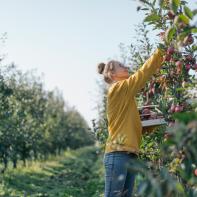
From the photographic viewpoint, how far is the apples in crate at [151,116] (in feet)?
15.9

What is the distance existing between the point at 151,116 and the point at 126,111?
0.47m

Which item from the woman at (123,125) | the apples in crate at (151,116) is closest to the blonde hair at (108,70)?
the woman at (123,125)

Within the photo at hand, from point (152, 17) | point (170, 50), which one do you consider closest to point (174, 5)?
point (170, 50)

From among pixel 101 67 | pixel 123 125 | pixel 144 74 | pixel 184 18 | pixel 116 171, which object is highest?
pixel 184 18

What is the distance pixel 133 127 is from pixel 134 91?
0.33 metres

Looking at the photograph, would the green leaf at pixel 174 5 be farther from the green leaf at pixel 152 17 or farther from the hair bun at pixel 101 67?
the hair bun at pixel 101 67

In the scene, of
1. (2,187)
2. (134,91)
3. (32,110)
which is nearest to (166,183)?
(134,91)

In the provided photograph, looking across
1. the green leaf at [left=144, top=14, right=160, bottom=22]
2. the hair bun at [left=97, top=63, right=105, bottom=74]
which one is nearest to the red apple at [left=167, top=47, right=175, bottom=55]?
the green leaf at [left=144, top=14, right=160, bottom=22]

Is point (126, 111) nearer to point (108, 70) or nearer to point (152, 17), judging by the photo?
point (108, 70)

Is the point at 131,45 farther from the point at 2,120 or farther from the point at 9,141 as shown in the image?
the point at 9,141

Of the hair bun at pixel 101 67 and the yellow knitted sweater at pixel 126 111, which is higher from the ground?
the hair bun at pixel 101 67

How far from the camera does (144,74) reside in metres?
4.43

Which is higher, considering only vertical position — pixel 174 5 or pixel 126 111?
pixel 174 5

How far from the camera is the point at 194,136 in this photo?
2.40 m
